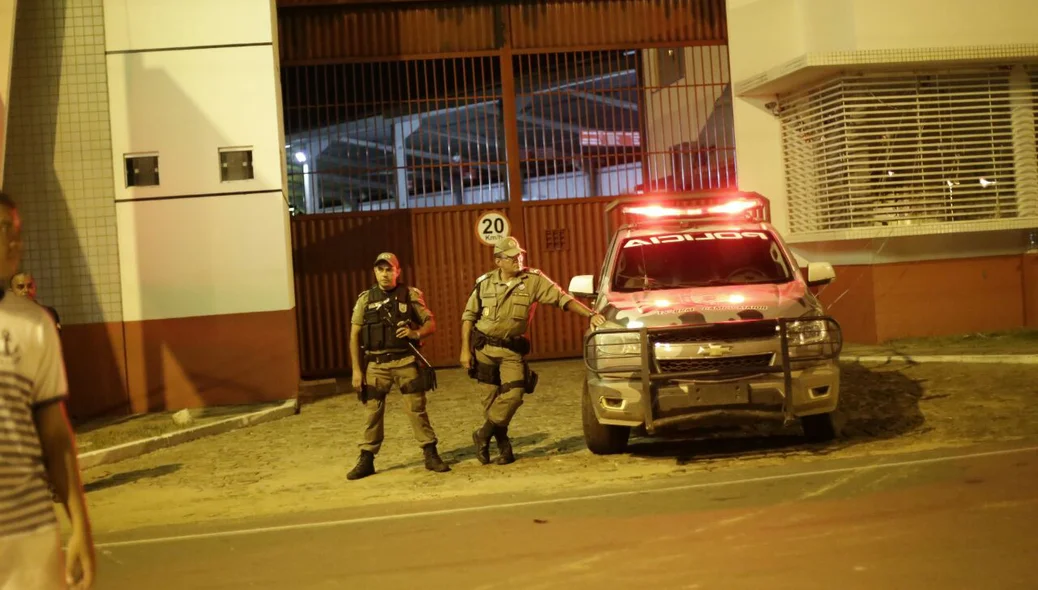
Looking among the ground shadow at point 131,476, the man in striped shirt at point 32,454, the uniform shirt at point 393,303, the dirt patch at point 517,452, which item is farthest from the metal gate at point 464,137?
the man in striped shirt at point 32,454

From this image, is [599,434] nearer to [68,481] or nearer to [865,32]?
[68,481]

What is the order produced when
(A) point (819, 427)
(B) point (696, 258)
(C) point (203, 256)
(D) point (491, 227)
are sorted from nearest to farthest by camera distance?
1. (A) point (819, 427)
2. (B) point (696, 258)
3. (C) point (203, 256)
4. (D) point (491, 227)

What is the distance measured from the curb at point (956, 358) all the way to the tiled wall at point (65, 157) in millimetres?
8947

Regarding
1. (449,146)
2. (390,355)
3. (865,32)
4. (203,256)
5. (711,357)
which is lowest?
(711,357)

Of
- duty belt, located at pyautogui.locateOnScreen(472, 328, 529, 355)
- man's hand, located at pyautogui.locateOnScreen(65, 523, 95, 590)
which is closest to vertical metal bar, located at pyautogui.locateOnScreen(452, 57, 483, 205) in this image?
duty belt, located at pyautogui.locateOnScreen(472, 328, 529, 355)

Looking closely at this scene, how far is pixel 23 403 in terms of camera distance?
2.86 m

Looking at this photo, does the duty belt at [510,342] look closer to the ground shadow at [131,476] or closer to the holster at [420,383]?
the holster at [420,383]

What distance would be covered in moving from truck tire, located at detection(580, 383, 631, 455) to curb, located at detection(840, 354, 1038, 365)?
464 centimetres

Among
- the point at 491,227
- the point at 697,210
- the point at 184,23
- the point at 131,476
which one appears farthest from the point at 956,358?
the point at 184,23

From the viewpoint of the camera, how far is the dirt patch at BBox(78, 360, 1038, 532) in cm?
837

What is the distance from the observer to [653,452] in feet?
30.2

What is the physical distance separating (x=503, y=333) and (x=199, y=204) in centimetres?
587

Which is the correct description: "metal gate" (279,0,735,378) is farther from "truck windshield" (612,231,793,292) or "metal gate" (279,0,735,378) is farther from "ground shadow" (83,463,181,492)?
"truck windshield" (612,231,793,292)

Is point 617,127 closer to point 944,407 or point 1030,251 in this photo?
point 1030,251
